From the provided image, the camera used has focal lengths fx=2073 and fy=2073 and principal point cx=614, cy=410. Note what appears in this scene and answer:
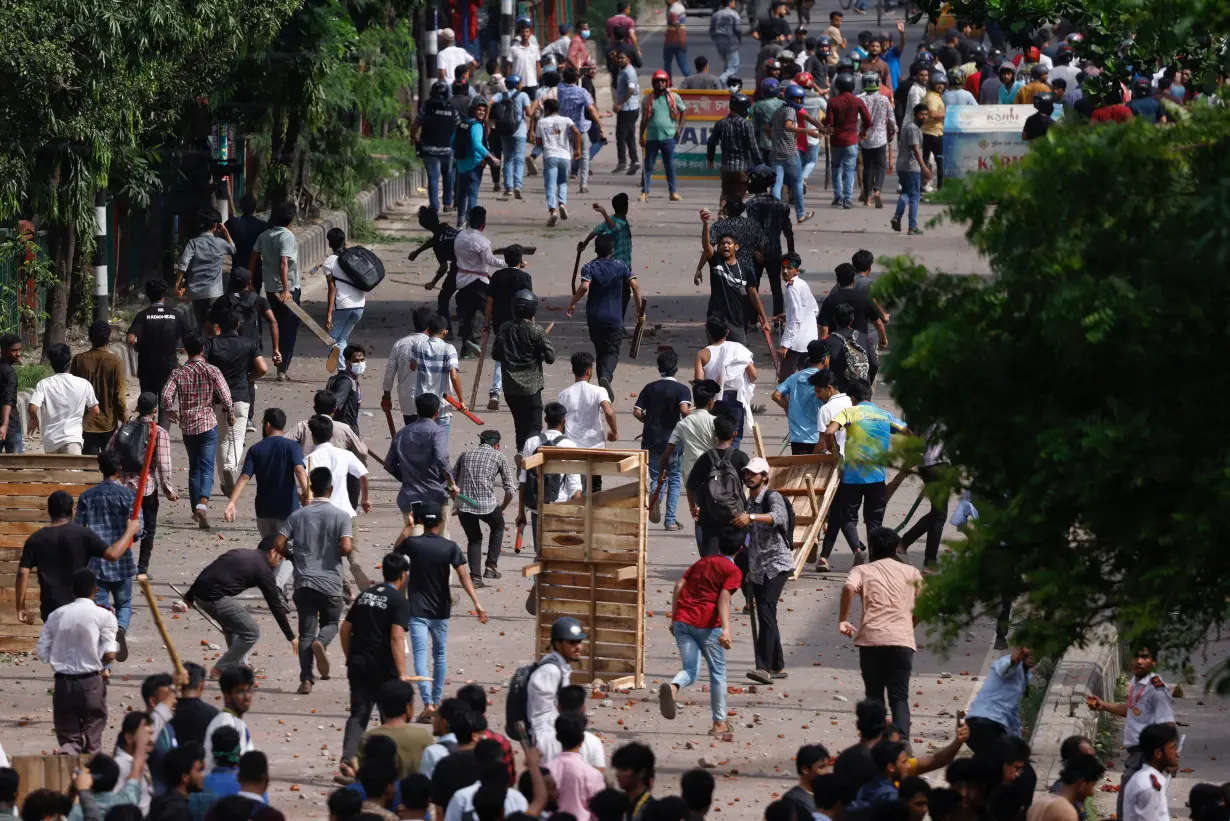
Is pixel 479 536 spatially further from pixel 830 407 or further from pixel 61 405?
pixel 61 405

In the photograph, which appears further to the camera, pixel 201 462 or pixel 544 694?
pixel 201 462

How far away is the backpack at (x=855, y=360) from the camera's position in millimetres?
15883

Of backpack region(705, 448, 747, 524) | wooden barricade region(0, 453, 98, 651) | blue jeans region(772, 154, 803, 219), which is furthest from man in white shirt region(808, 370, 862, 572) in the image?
blue jeans region(772, 154, 803, 219)

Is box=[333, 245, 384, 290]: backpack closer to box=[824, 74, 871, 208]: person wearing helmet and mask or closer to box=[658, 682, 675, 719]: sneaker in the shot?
box=[658, 682, 675, 719]: sneaker

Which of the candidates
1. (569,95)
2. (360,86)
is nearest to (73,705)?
(360,86)

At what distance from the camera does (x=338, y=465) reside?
1346 centimetres

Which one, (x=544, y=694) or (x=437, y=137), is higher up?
(x=437, y=137)

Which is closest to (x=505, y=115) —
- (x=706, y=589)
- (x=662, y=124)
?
(x=662, y=124)

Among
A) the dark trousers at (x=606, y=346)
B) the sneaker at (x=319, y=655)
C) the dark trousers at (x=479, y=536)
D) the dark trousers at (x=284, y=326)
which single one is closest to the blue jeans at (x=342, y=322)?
the dark trousers at (x=284, y=326)

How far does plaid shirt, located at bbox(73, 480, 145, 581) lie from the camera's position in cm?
1256

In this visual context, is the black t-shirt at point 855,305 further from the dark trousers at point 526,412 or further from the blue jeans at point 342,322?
the blue jeans at point 342,322

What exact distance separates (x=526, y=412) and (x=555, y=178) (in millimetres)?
10479

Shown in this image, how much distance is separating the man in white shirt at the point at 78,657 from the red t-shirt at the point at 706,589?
3.14 metres

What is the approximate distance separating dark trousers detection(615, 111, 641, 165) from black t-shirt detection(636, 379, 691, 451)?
48.8 ft
